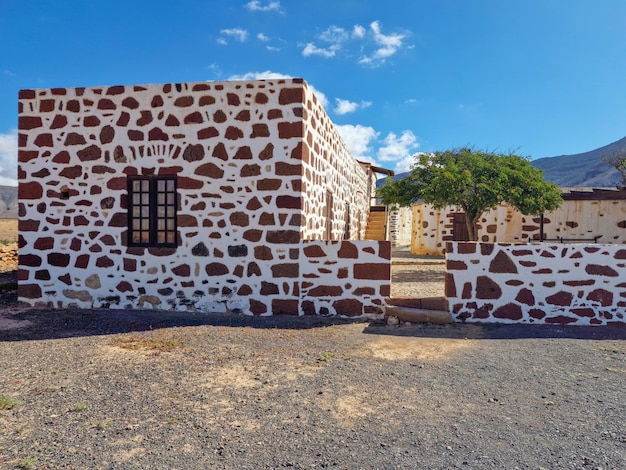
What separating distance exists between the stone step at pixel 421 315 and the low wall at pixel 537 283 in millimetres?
187

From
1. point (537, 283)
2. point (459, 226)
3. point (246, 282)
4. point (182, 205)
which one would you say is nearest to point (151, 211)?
point (182, 205)

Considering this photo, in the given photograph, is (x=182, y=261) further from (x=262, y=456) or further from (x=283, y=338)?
(x=262, y=456)

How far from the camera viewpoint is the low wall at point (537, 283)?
6.16 m

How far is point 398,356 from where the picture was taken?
4.80 meters

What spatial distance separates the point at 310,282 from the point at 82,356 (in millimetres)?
3155

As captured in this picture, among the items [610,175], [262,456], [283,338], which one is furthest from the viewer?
[610,175]

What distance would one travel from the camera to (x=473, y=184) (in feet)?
37.3

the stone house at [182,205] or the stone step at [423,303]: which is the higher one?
the stone house at [182,205]

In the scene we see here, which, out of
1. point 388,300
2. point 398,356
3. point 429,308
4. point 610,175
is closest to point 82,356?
point 398,356

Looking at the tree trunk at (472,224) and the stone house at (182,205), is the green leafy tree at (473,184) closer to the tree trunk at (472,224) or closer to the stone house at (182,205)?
the tree trunk at (472,224)

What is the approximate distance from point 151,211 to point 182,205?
1.83ft

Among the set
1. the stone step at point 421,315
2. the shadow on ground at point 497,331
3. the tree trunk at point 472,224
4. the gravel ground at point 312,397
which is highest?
Result: the tree trunk at point 472,224

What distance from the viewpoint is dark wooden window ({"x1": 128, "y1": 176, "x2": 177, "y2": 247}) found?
709 cm

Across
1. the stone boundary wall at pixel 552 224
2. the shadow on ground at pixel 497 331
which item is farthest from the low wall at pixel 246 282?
the stone boundary wall at pixel 552 224
